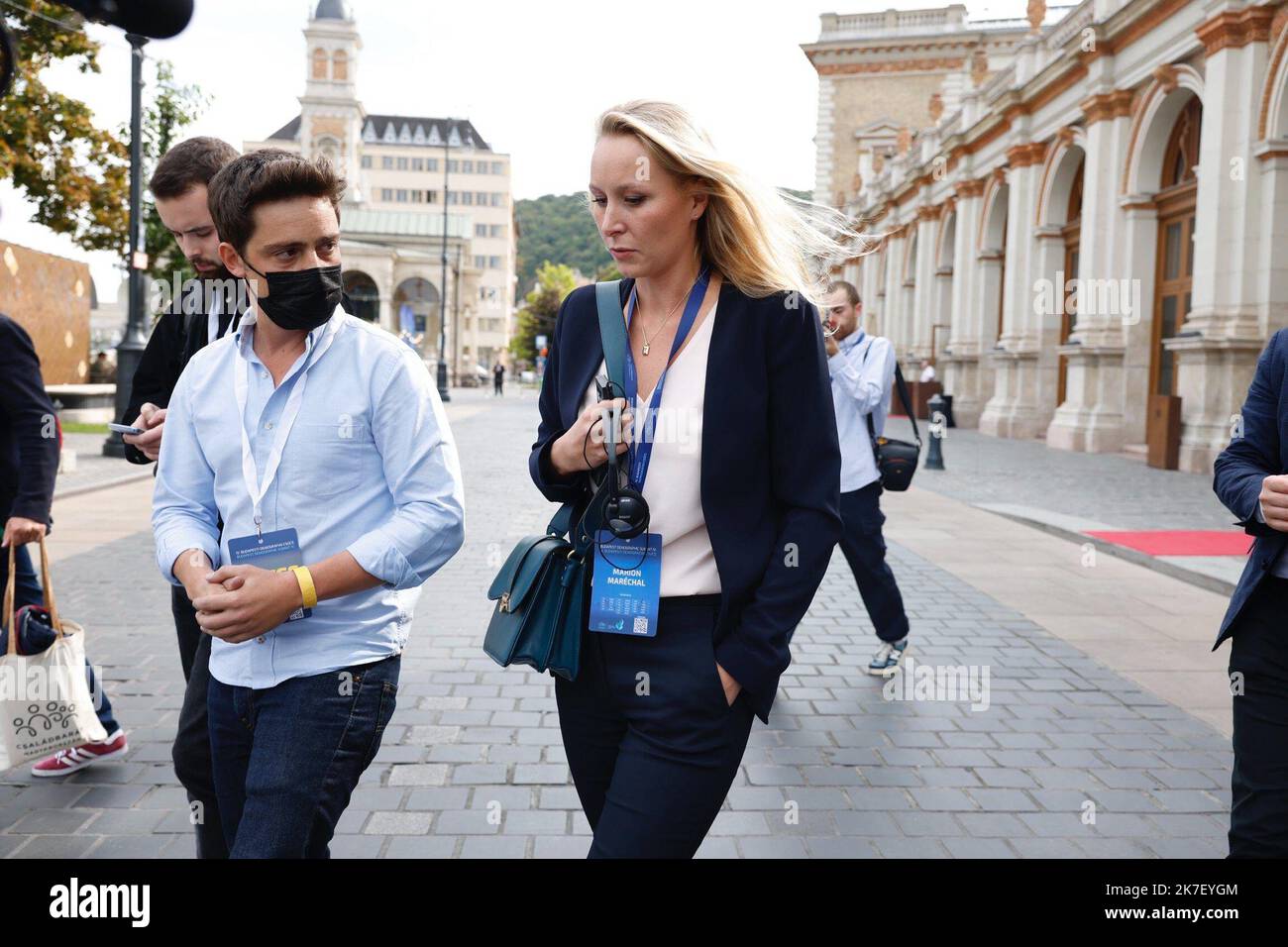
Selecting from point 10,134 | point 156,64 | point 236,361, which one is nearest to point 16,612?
point 236,361

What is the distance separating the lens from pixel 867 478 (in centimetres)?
587

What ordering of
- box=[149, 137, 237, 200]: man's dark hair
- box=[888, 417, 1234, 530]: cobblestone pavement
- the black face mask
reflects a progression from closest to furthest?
the black face mask < box=[149, 137, 237, 200]: man's dark hair < box=[888, 417, 1234, 530]: cobblestone pavement

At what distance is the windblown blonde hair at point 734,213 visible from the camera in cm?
226

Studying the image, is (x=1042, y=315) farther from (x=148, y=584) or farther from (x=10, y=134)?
(x=148, y=584)

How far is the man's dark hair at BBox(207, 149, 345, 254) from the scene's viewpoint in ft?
7.80

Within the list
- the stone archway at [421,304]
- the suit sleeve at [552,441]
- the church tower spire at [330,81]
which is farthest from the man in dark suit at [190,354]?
the church tower spire at [330,81]

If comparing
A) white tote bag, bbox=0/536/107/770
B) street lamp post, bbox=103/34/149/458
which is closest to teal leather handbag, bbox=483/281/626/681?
white tote bag, bbox=0/536/107/770

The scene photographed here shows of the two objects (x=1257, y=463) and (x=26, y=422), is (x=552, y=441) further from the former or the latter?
(x=26, y=422)

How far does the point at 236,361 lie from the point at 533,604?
2.91 ft

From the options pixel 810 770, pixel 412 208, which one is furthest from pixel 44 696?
pixel 412 208

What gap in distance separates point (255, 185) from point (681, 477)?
1077 millimetres

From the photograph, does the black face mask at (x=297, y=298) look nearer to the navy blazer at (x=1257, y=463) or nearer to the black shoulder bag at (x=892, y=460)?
the navy blazer at (x=1257, y=463)

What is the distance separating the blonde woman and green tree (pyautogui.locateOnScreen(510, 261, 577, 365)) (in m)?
93.4

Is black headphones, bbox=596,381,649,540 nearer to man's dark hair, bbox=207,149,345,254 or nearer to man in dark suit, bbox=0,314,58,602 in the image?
man's dark hair, bbox=207,149,345,254
